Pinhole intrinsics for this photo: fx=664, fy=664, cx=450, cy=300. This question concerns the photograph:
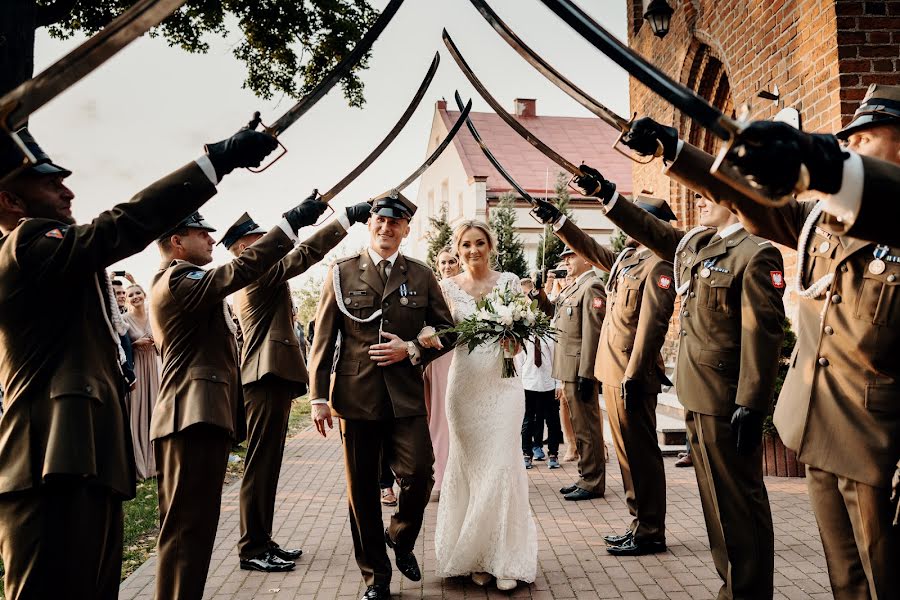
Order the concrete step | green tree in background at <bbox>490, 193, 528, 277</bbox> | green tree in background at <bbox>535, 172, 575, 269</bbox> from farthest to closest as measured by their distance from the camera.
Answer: green tree in background at <bbox>490, 193, 528, 277</bbox>, green tree in background at <bbox>535, 172, 575, 269</bbox>, the concrete step

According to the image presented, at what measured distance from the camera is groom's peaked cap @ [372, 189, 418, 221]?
4.42 m

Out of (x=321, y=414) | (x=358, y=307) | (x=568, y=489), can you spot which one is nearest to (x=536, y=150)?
(x=568, y=489)

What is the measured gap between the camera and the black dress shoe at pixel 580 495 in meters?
6.61

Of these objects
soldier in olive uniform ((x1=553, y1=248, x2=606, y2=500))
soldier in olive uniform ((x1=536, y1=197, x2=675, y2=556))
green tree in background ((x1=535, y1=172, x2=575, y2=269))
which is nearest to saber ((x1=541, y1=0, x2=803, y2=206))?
soldier in olive uniform ((x1=536, y1=197, x2=675, y2=556))

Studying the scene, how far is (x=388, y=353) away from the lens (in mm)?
4094

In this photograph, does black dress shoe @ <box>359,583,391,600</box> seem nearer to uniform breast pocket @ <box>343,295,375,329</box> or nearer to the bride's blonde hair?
uniform breast pocket @ <box>343,295,375,329</box>

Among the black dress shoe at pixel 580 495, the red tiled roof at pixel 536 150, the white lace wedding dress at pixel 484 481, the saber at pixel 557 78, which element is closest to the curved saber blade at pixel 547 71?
the saber at pixel 557 78

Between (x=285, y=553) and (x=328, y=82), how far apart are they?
3.57 metres

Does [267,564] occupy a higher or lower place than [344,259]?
lower

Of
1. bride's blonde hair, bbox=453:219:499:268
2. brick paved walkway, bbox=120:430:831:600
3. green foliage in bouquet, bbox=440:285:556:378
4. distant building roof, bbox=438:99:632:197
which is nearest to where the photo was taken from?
brick paved walkway, bbox=120:430:831:600

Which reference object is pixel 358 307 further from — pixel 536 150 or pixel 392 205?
pixel 536 150

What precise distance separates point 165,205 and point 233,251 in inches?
126

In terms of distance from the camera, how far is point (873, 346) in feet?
7.93

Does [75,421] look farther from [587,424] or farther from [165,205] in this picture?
[587,424]
